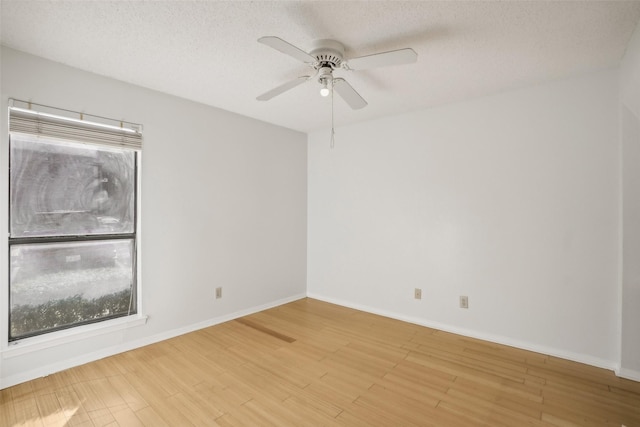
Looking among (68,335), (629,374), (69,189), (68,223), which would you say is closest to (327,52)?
(69,189)

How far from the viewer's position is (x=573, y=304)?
2.68 meters

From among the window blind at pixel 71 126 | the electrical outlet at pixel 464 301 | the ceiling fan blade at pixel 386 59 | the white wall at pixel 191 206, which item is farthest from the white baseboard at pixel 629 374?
the window blind at pixel 71 126

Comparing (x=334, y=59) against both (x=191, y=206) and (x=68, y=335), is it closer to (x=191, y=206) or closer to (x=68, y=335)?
(x=191, y=206)

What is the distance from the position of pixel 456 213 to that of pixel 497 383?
162 cm

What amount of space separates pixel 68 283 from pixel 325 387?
2331 millimetres

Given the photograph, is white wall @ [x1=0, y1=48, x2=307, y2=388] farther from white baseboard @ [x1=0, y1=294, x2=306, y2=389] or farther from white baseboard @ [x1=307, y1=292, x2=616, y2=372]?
white baseboard @ [x1=307, y1=292, x2=616, y2=372]

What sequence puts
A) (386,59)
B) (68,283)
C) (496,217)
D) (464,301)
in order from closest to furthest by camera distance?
1. (386,59)
2. (68,283)
3. (496,217)
4. (464,301)

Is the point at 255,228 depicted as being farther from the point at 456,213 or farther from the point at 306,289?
the point at 456,213

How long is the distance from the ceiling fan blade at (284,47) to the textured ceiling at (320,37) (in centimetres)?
19

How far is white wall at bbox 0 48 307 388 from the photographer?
243 cm

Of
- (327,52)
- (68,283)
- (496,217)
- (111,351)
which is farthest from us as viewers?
(496,217)

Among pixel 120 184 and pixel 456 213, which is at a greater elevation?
pixel 120 184

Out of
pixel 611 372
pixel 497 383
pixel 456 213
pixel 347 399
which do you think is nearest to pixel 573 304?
pixel 611 372

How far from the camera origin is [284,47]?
1781 mm
